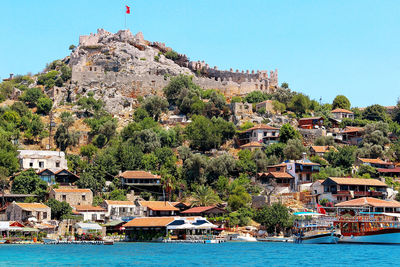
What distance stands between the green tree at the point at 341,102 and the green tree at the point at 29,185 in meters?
63.7

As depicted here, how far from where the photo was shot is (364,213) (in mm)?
75688

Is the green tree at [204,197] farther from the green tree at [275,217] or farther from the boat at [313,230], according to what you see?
the boat at [313,230]

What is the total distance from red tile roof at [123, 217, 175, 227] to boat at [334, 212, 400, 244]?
19.7 metres

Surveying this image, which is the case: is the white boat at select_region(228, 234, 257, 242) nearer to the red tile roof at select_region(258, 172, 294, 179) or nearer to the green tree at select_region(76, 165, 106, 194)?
the red tile roof at select_region(258, 172, 294, 179)

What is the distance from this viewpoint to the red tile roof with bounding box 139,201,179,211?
81875mm

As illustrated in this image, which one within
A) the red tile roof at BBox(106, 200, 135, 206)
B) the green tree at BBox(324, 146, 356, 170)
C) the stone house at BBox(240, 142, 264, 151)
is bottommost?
the red tile roof at BBox(106, 200, 135, 206)

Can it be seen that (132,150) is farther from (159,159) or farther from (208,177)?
(208,177)

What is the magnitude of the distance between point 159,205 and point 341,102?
55307 millimetres

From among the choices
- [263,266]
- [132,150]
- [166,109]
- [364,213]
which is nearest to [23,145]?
[132,150]

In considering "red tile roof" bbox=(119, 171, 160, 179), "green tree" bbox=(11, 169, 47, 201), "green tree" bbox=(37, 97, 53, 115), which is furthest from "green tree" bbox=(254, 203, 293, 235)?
"green tree" bbox=(37, 97, 53, 115)

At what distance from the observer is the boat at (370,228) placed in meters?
72.6

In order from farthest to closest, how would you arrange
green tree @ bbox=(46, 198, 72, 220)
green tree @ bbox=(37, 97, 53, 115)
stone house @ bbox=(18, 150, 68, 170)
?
green tree @ bbox=(37, 97, 53, 115) → stone house @ bbox=(18, 150, 68, 170) → green tree @ bbox=(46, 198, 72, 220)

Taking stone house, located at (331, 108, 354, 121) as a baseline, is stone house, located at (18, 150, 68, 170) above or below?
below

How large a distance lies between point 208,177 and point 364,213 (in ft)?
74.6
